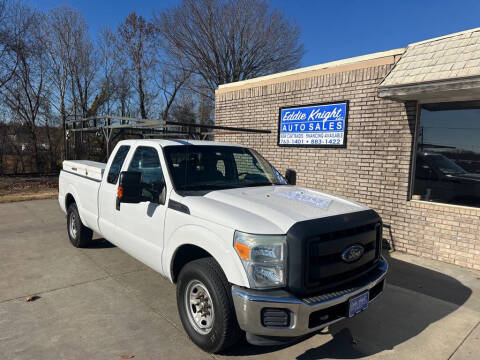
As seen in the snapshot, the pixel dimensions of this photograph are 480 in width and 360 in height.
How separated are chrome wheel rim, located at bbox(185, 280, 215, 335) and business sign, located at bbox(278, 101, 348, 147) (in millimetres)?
4809

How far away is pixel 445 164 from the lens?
587 centimetres

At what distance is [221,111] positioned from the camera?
9.87 m

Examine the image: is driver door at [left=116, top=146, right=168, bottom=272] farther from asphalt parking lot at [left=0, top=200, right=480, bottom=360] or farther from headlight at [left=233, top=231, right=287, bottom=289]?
headlight at [left=233, top=231, right=287, bottom=289]

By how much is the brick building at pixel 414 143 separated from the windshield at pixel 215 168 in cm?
271

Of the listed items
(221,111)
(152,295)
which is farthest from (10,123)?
(152,295)

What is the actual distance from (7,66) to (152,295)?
48.5ft

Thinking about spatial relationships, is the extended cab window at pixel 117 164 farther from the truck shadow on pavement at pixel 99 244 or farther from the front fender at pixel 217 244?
the truck shadow on pavement at pixel 99 244

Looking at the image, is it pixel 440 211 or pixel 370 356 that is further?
pixel 440 211

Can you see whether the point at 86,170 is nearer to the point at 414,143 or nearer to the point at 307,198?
the point at 307,198

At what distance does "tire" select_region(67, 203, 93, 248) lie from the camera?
571 cm

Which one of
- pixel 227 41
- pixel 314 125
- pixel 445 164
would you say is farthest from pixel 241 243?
pixel 227 41

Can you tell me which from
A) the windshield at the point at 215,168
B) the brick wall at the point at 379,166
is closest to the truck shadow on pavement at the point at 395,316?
the brick wall at the point at 379,166

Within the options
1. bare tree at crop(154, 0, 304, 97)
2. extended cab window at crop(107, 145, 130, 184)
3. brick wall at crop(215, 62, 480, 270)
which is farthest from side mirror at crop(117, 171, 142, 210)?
bare tree at crop(154, 0, 304, 97)

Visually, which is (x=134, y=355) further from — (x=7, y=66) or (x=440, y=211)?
(x=7, y=66)
